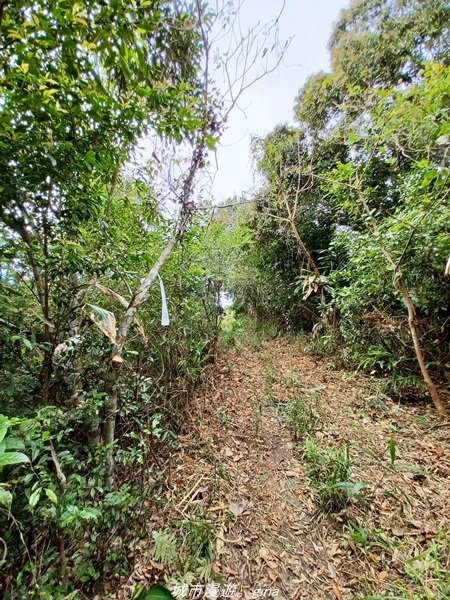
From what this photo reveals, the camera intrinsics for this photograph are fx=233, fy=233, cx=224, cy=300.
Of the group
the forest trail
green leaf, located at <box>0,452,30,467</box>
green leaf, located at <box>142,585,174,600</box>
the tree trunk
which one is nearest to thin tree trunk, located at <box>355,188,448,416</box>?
the tree trunk

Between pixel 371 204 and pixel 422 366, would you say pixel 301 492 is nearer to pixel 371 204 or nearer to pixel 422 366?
pixel 422 366

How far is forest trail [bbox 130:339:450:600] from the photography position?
153 cm

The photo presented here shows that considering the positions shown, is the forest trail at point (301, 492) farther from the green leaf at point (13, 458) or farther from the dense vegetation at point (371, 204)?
the green leaf at point (13, 458)

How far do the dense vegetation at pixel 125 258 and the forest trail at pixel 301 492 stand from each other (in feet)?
1.19

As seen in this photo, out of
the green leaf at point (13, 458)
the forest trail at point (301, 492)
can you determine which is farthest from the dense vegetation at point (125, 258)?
the forest trail at point (301, 492)

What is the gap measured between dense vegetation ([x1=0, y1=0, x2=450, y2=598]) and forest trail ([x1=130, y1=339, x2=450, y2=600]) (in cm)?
36

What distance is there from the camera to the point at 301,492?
6.79 feet

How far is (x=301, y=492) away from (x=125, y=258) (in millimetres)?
2494

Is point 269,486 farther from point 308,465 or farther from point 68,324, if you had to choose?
point 68,324

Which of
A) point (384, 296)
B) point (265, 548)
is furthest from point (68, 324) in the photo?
point (384, 296)

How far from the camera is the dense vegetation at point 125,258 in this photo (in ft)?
3.88

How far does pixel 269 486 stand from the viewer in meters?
2.16

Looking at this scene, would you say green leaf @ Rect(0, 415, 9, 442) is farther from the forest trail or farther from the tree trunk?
the tree trunk

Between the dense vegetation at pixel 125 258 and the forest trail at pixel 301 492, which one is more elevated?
the dense vegetation at pixel 125 258
